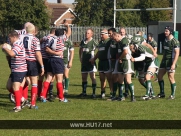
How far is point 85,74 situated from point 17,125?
5.38m

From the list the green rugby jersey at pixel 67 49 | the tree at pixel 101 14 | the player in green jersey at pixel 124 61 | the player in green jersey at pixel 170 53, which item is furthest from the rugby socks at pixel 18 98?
the tree at pixel 101 14

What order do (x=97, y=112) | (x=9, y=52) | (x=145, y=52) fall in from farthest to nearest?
(x=145, y=52) → (x=97, y=112) → (x=9, y=52)

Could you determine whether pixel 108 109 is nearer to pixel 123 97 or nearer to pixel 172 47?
pixel 123 97

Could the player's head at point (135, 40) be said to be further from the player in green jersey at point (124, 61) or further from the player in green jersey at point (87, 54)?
the player in green jersey at point (87, 54)

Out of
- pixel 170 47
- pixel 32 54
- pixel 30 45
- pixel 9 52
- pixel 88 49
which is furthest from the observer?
pixel 88 49

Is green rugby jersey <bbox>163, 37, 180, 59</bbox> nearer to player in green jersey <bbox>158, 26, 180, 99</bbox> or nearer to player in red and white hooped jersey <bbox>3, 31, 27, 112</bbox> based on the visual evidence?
player in green jersey <bbox>158, 26, 180, 99</bbox>

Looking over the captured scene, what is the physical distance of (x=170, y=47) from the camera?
45.2 feet

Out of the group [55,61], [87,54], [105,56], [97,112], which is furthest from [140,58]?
[97,112]

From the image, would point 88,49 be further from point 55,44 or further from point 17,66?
point 17,66

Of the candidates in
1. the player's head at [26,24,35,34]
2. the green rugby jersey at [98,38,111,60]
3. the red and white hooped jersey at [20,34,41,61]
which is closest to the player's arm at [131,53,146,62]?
the green rugby jersey at [98,38,111,60]

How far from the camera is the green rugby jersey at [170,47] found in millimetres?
13688

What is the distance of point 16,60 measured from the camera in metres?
11.5

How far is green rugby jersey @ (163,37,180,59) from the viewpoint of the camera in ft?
44.9

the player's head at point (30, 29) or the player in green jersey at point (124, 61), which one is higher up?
the player's head at point (30, 29)
